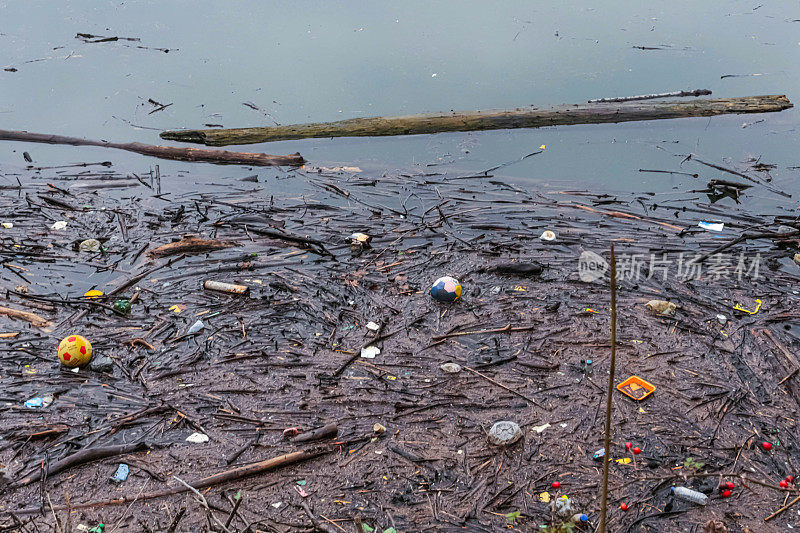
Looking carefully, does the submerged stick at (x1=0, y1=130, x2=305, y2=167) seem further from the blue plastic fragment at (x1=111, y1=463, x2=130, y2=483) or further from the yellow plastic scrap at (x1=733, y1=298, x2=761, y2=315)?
the yellow plastic scrap at (x1=733, y1=298, x2=761, y2=315)

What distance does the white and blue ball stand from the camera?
15.3 ft

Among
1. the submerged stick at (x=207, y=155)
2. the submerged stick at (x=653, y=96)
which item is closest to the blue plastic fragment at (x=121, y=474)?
the submerged stick at (x=207, y=155)

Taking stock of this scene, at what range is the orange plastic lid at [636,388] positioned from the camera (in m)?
3.71

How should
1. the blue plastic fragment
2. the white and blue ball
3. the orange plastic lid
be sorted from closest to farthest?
1. the blue plastic fragment
2. the orange plastic lid
3. the white and blue ball

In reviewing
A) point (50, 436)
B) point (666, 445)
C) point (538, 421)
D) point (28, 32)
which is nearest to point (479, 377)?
point (538, 421)

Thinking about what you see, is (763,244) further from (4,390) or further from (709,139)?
(4,390)

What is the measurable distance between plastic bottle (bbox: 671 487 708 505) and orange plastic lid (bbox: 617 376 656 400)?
711 mm

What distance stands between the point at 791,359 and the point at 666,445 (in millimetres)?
1303

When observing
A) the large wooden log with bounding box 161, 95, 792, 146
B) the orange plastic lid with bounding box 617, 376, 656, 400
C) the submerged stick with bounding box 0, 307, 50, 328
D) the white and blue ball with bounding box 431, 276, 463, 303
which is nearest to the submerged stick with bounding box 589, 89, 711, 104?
the large wooden log with bounding box 161, 95, 792, 146

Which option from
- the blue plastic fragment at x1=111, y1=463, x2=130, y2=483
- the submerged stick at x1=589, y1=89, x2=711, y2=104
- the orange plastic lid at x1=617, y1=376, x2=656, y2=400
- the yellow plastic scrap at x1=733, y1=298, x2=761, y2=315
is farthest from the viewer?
the submerged stick at x1=589, y1=89, x2=711, y2=104

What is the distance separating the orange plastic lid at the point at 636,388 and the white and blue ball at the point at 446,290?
4.69 feet

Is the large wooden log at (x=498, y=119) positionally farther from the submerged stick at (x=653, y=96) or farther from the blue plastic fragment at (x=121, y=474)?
the blue plastic fragment at (x=121, y=474)

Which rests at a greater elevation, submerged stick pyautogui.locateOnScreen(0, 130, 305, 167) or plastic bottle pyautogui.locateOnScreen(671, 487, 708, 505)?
submerged stick pyautogui.locateOnScreen(0, 130, 305, 167)

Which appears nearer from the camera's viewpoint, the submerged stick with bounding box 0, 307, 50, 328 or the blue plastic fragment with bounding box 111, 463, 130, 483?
the blue plastic fragment with bounding box 111, 463, 130, 483
